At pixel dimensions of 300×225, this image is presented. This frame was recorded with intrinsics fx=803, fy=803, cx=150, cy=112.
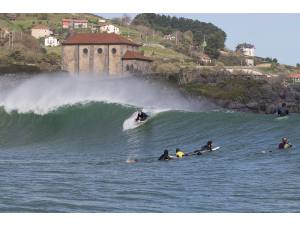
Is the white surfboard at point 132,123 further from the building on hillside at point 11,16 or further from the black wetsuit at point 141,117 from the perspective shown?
the building on hillside at point 11,16

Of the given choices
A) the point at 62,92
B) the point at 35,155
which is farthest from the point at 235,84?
the point at 35,155

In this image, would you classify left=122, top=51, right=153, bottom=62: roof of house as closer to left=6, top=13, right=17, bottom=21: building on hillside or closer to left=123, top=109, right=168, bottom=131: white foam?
left=6, top=13, right=17, bottom=21: building on hillside

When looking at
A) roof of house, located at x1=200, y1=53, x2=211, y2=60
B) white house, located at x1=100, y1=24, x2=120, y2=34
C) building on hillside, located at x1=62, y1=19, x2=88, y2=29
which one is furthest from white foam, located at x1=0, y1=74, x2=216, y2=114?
roof of house, located at x1=200, y1=53, x2=211, y2=60

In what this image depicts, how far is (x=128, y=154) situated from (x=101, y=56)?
252ft

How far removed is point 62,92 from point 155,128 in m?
8.85

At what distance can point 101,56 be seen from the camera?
102 meters

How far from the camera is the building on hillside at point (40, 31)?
461 ft

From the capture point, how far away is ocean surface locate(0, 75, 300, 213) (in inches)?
623

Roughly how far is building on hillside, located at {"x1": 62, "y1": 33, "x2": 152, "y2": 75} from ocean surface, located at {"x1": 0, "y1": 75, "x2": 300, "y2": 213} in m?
56.4

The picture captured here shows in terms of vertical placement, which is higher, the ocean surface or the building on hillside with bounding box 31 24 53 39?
the building on hillside with bounding box 31 24 53 39

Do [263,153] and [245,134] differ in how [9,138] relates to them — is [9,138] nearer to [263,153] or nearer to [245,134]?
[245,134]

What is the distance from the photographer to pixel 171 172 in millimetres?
20297

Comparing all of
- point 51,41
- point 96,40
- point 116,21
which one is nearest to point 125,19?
point 116,21

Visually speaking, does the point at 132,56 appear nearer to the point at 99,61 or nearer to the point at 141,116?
the point at 99,61
